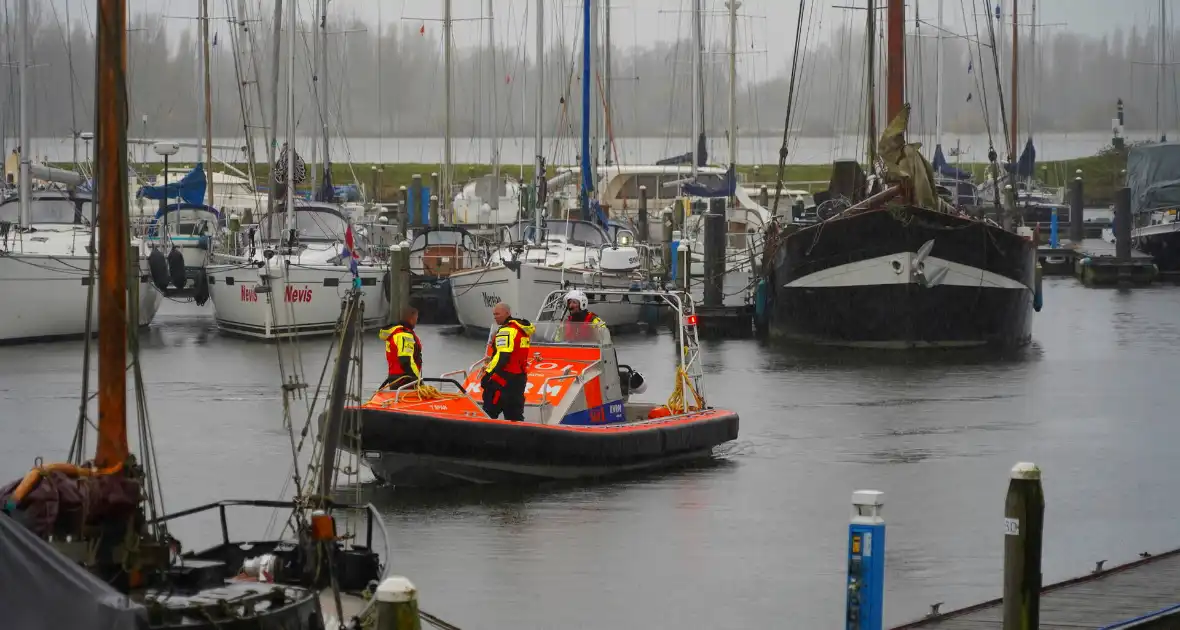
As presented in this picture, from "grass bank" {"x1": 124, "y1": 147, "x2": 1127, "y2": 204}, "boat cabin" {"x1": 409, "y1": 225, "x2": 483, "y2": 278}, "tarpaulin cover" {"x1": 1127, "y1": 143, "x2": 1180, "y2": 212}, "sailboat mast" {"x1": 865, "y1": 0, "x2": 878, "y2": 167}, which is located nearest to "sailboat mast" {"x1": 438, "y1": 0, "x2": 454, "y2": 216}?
"boat cabin" {"x1": 409, "y1": 225, "x2": 483, "y2": 278}

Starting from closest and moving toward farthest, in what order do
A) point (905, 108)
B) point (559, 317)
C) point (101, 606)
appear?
point (101, 606) < point (559, 317) < point (905, 108)

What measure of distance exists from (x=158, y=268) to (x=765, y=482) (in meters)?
19.7

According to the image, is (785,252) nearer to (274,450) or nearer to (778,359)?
(778,359)

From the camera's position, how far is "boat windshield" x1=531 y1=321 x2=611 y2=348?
61.3 ft

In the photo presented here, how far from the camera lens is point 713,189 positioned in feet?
157

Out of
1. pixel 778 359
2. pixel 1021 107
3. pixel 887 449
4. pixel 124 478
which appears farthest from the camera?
pixel 1021 107

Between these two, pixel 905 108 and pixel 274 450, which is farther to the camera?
pixel 905 108

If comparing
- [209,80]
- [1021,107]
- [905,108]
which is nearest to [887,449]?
[905,108]

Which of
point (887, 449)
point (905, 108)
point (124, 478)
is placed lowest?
point (887, 449)

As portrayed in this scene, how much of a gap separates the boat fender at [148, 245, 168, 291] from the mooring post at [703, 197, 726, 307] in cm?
1082

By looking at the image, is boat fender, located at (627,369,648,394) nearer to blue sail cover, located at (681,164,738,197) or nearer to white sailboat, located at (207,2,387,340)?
white sailboat, located at (207,2,387,340)

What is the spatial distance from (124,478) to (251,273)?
25.3 m

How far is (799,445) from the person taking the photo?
2192 cm

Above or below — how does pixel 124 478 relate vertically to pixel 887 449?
above
